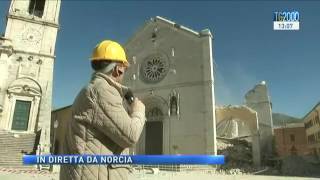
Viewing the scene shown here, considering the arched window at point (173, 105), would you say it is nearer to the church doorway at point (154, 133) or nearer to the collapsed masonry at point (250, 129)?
the church doorway at point (154, 133)

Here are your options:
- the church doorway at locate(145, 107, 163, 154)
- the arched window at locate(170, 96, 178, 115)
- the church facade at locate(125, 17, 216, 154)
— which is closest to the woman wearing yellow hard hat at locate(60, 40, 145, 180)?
the church facade at locate(125, 17, 216, 154)

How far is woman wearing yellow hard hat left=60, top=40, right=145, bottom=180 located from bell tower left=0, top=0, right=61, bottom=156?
16.3 m

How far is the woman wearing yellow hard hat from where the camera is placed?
196 centimetres

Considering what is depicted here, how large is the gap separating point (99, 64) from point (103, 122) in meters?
0.47

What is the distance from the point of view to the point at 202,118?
21188 mm

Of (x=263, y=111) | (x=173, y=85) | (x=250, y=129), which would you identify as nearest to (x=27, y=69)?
(x=173, y=85)

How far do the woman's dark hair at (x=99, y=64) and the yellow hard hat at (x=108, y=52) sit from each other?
Answer: 0.03m

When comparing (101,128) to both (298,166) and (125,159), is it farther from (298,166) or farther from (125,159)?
(298,166)

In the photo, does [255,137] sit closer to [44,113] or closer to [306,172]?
[306,172]

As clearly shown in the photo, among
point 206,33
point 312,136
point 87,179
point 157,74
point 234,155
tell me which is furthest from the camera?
point 312,136

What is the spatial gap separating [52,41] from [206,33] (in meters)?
11.6

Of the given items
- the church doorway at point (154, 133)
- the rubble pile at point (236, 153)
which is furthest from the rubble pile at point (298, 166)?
the church doorway at point (154, 133)

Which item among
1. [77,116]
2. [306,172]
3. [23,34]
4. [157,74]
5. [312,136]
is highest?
[23,34]

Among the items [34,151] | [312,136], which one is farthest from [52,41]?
[312,136]
